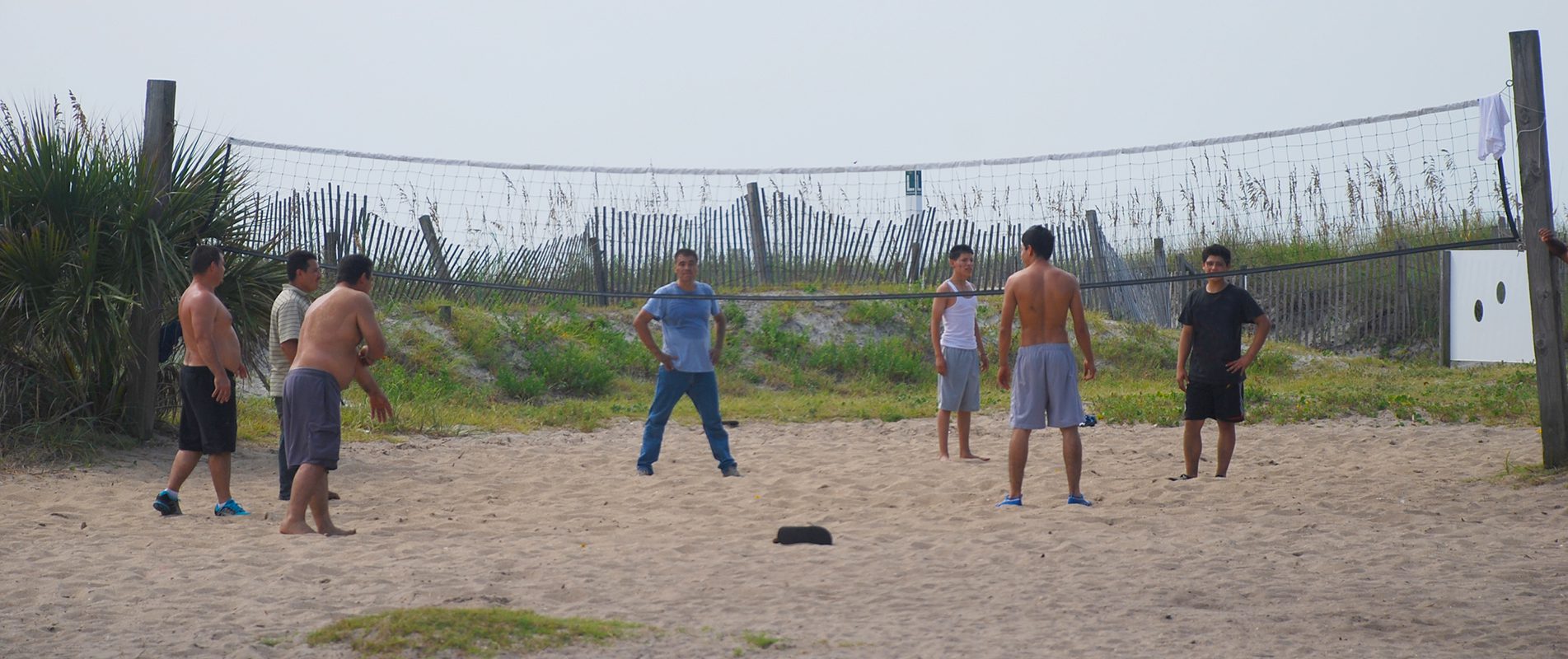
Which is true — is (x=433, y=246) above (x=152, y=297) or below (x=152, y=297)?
above

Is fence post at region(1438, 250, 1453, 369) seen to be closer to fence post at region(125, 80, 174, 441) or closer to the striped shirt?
the striped shirt

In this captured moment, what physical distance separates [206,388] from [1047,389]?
4.17m

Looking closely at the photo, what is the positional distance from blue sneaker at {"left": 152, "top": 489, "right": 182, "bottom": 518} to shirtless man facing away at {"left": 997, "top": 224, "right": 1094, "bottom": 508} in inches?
161

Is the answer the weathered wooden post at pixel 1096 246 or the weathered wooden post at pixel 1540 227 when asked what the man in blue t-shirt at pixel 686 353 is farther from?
the weathered wooden post at pixel 1096 246

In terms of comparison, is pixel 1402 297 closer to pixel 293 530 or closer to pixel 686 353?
pixel 686 353

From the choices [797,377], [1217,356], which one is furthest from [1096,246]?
[1217,356]

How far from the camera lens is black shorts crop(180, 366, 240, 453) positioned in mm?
6367

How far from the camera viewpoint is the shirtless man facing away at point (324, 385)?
5664 millimetres

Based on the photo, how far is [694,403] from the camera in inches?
313

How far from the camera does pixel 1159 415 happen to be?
32.4 ft

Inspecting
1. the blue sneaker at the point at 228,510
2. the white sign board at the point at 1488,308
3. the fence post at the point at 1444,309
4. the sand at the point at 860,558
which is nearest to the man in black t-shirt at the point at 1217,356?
the sand at the point at 860,558

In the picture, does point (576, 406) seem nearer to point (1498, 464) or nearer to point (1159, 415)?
point (1159, 415)

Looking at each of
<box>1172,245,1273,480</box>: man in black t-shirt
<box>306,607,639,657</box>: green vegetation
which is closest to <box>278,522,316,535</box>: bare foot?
<box>306,607,639,657</box>: green vegetation

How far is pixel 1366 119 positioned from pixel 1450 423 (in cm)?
254
